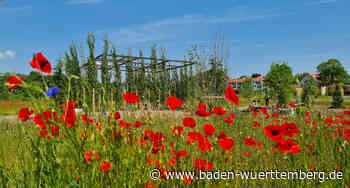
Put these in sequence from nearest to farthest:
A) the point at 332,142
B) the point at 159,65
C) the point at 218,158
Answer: the point at 218,158 → the point at 332,142 → the point at 159,65

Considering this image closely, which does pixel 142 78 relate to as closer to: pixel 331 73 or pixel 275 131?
pixel 275 131

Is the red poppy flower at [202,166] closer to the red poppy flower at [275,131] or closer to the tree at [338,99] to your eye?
the red poppy flower at [275,131]

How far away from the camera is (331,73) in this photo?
60.7 m

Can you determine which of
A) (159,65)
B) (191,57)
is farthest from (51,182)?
(159,65)

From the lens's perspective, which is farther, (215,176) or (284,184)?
(284,184)

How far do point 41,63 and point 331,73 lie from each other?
73086 millimetres

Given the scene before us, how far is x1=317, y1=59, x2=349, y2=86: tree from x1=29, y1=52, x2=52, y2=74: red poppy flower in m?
68.7

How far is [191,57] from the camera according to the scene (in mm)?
7594

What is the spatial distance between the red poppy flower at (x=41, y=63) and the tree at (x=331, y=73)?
68.7 metres

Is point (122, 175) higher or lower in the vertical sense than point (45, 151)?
lower

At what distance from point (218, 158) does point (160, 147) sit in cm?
60

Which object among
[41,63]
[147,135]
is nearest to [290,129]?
[147,135]

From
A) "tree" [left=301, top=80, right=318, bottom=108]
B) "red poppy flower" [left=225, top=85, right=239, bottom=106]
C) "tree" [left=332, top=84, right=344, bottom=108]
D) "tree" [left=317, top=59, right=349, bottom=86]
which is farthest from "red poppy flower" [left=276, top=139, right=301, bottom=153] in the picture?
"tree" [left=317, top=59, right=349, bottom=86]

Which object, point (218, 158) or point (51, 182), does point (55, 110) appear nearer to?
point (51, 182)
